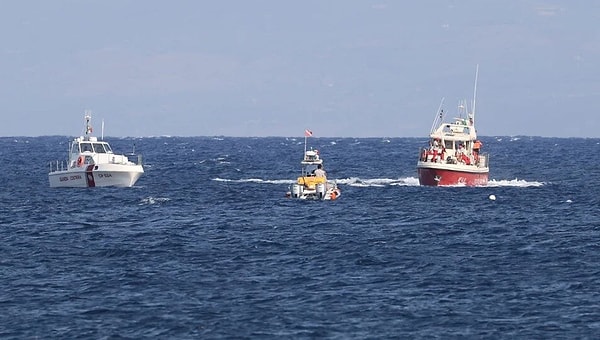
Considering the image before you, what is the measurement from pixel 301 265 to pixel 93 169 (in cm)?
3981

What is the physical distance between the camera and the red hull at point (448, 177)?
77.8 meters

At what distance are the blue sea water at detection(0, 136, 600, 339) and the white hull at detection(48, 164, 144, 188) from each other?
10.8 feet

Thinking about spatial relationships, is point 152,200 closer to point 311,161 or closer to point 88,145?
point 311,161

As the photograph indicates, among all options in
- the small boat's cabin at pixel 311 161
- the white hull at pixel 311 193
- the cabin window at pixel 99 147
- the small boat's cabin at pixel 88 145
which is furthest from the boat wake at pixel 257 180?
the white hull at pixel 311 193

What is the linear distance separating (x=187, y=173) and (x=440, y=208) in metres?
47.4

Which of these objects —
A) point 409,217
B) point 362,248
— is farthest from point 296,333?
point 409,217

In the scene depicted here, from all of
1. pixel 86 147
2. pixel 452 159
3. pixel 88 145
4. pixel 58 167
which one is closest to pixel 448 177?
pixel 452 159

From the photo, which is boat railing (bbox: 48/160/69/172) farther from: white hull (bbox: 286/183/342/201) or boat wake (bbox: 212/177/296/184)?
white hull (bbox: 286/183/342/201)

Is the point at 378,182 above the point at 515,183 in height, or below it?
below

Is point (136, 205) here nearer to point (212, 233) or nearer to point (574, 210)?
point (212, 233)

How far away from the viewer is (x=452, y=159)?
7938 cm

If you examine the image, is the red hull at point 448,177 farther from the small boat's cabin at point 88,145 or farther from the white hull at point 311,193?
the small boat's cabin at point 88,145

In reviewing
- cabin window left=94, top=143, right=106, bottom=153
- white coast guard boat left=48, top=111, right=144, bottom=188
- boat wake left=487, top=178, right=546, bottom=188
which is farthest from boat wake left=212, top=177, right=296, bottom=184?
boat wake left=487, top=178, right=546, bottom=188
